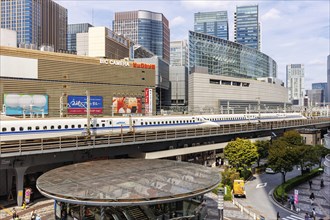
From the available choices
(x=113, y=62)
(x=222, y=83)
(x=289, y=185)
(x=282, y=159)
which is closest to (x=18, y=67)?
(x=113, y=62)

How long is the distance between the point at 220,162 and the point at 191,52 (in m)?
106

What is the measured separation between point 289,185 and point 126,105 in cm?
6001

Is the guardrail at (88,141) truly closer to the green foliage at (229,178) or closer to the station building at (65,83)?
the green foliage at (229,178)

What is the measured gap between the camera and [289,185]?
4806 centimetres

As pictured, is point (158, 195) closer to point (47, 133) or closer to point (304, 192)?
point (47, 133)

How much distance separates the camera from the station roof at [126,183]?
70.7 feet

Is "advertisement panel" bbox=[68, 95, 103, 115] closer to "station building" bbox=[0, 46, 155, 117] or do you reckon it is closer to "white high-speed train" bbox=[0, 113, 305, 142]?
"station building" bbox=[0, 46, 155, 117]

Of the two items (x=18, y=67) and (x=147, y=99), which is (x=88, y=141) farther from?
(x=147, y=99)

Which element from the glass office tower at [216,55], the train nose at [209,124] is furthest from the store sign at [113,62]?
the glass office tower at [216,55]

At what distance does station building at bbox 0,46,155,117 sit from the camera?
73.6 metres

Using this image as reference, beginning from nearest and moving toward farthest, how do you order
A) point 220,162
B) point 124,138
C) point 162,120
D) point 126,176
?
point 126,176 < point 124,138 < point 162,120 < point 220,162

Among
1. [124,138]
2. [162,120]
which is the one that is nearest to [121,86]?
[162,120]

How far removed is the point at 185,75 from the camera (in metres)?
152

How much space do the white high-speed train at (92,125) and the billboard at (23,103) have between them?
2849cm
